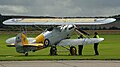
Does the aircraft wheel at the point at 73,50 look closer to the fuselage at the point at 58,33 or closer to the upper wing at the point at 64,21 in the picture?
the fuselage at the point at 58,33

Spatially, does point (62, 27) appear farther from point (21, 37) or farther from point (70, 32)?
point (21, 37)

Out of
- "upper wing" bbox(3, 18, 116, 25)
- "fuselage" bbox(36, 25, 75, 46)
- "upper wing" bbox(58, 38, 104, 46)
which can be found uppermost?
"upper wing" bbox(3, 18, 116, 25)

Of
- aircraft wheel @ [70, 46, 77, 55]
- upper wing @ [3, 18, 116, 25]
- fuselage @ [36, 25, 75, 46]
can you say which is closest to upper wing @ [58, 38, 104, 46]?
aircraft wheel @ [70, 46, 77, 55]

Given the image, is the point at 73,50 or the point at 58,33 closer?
the point at 73,50

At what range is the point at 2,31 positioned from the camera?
412 feet

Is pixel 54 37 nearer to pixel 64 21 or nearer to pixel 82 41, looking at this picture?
pixel 64 21

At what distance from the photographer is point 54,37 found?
105 ft

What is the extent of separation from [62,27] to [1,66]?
45.4 ft

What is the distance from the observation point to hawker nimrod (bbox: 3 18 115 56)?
1179 inches

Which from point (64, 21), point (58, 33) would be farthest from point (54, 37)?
point (64, 21)

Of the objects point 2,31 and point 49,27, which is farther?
point 2,31

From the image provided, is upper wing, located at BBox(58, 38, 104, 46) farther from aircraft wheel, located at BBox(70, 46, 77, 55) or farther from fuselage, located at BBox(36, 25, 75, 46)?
fuselage, located at BBox(36, 25, 75, 46)

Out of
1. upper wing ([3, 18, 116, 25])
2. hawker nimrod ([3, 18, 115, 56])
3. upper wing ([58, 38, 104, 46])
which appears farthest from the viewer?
upper wing ([3, 18, 116, 25])

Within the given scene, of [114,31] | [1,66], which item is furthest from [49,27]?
[114,31]
